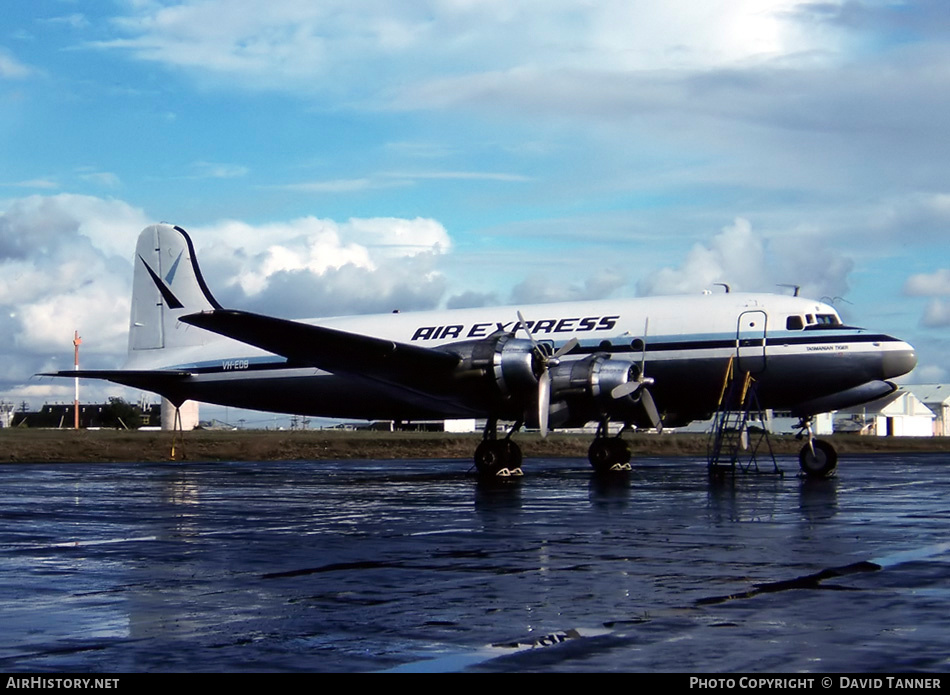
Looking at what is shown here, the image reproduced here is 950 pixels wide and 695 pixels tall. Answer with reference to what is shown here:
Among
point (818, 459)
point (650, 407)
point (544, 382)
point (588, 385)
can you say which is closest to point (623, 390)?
point (588, 385)

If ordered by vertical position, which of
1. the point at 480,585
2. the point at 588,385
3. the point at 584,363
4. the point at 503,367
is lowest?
the point at 480,585

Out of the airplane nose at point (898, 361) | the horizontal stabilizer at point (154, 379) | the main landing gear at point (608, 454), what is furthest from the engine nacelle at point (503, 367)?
the horizontal stabilizer at point (154, 379)

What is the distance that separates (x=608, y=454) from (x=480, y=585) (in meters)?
20.3

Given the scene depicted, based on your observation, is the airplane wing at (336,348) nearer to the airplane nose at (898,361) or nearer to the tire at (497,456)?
the tire at (497,456)

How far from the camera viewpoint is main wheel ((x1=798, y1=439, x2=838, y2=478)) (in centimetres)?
2531

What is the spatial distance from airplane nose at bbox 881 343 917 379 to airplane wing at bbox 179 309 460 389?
34.0 feet

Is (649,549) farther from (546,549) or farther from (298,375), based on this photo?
(298,375)

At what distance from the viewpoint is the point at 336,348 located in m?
26.3

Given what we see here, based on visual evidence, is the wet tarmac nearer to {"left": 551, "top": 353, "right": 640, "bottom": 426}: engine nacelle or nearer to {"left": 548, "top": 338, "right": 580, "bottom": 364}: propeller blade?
{"left": 551, "top": 353, "right": 640, "bottom": 426}: engine nacelle

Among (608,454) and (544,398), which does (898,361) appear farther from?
(544,398)

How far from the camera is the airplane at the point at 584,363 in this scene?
84.0ft

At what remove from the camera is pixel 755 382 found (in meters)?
27.3
